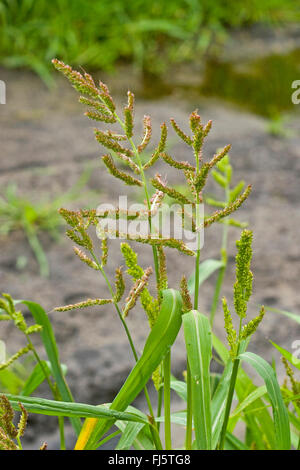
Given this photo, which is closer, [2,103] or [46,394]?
[46,394]

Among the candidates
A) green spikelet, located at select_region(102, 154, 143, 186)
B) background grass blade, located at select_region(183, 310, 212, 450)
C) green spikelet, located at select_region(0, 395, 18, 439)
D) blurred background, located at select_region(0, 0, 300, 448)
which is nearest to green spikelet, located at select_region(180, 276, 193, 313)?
background grass blade, located at select_region(183, 310, 212, 450)

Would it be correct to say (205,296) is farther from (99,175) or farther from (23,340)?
(99,175)

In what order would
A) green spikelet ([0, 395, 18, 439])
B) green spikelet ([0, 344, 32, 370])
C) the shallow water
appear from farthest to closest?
the shallow water < green spikelet ([0, 344, 32, 370]) < green spikelet ([0, 395, 18, 439])

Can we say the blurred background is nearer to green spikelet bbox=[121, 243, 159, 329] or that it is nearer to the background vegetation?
the background vegetation

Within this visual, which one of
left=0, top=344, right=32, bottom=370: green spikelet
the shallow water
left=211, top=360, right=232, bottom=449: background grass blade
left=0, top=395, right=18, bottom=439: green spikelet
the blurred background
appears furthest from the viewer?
the shallow water

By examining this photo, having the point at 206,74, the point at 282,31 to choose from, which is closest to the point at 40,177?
the point at 206,74
